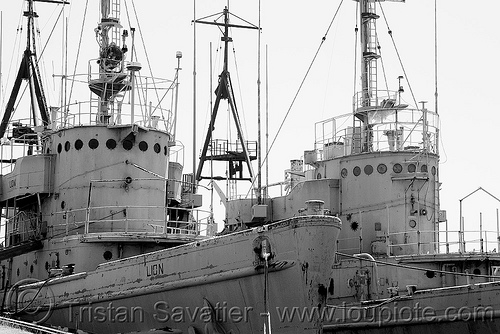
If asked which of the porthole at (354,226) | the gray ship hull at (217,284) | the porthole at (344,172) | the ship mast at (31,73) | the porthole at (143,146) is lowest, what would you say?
the gray ship hull at (217,284)

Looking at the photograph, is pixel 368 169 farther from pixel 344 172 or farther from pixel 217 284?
pixel 217 284

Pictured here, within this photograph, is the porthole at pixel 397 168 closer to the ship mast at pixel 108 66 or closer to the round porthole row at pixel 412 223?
the round porthole row at pixel 412 223

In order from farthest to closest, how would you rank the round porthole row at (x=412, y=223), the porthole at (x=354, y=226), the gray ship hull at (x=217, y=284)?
the porthole at (x=354, y=226) → the round porthole row at (x=412, y=223) → the gray ship hull at (x=217, y=284)

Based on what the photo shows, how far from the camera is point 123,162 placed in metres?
25.5

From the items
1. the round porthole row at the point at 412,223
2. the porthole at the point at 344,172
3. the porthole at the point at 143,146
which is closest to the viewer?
the porthole at the point at 143,146

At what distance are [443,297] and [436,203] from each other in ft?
27.5

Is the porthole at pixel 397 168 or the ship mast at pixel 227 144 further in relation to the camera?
the ship mast at pixel 227 144

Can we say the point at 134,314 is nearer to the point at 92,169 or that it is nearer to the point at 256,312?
the point at 256,312

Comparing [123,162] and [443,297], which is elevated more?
[123,162]

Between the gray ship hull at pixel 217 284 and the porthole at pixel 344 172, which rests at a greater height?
the porthole at pixel 344 172

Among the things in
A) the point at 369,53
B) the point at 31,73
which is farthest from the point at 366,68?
the point at 31,73

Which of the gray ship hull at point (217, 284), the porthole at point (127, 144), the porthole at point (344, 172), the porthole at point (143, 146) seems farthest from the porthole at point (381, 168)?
the gray ship hull at point (217, 284)

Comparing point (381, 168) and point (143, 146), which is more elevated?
point (143, 146)

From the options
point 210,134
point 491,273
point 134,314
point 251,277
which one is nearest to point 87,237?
point 134,314
